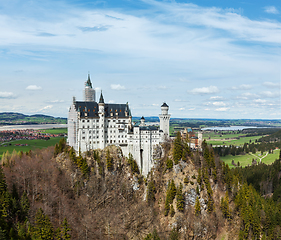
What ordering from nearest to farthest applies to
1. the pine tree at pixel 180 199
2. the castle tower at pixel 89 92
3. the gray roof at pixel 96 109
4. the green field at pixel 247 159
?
the pine tree at pixel 180 199 < the gray roof at pixel 96 109 < the castle tower at pixel 89 92 < the green field at pixel 247 159

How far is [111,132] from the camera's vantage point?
4063 inches

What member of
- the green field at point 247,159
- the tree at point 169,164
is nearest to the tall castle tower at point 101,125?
the tree at point 169,164

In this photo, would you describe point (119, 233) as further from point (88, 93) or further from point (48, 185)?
point (88, 93)

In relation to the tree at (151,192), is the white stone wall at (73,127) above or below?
above

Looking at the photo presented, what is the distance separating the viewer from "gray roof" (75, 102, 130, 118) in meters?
99.4

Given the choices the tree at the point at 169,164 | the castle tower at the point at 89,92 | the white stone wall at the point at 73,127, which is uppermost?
the castle tower at the point at 89,92

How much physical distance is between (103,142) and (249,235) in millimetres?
69941

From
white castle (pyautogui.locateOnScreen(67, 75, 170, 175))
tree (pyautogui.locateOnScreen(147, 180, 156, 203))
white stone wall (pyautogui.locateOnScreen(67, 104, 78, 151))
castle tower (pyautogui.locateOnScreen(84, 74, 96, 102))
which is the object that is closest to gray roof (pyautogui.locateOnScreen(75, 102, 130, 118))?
white castle (pyautogui.locateOnScreen(67, 75, 170, 175))

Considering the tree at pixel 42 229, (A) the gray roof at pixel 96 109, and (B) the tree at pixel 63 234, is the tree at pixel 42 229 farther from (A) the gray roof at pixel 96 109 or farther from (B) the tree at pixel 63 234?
(A) the gray roof at pixel 96 109

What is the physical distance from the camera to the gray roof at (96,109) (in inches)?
3915

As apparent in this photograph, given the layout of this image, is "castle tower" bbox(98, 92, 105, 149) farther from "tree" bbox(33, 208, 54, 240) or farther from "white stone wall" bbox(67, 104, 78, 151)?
"tree" bbox(33, 208, 54, 240)

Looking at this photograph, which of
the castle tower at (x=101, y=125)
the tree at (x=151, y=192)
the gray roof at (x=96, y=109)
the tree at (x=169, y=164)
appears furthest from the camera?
the castle tower at (x=101, y=125)

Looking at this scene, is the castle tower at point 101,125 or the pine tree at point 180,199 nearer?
the pine tree at point 180,199

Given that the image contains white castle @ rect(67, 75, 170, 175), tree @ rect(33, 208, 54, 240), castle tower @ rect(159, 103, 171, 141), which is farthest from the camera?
castle tower @ rect(159, 103, 171, 141)
